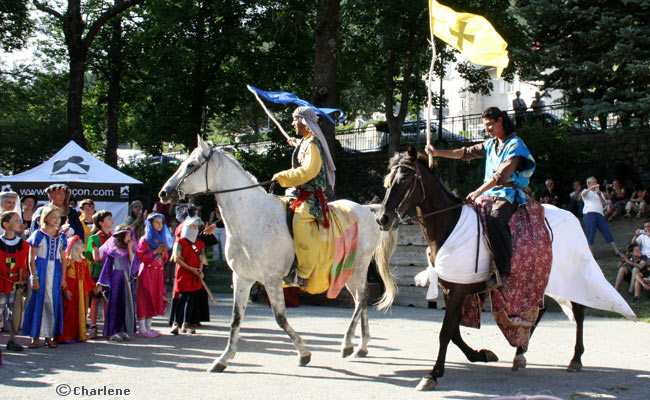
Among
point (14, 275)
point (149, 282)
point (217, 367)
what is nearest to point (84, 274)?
point (149, 282)

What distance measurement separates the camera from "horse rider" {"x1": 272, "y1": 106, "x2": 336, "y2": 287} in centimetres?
753

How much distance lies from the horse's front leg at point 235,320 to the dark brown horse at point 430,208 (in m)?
1.96

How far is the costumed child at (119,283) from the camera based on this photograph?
951 centimetres

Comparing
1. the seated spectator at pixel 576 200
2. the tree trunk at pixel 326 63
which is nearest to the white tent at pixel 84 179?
the tree trunk at pixel 326 63

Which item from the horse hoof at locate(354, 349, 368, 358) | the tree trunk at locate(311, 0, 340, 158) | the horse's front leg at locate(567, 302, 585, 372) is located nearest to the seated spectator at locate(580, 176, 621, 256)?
the tree trunk at locate(311, 0, 340, 158)

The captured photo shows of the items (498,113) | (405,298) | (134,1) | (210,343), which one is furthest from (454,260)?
(134,1)

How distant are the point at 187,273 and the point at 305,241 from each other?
11.2ft

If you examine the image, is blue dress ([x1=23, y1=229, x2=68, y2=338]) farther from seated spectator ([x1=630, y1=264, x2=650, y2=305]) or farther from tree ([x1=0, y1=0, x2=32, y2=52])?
tree ([x1=0, y1=0, x2=32, y2=52])

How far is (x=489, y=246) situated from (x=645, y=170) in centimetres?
1767

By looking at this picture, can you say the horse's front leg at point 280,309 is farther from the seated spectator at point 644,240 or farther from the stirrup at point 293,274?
the seated spectator at point 644,240

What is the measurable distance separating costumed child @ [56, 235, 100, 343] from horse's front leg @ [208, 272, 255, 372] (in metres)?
2.95

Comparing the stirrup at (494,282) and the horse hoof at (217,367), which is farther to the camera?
the horse hoof at (217,367)

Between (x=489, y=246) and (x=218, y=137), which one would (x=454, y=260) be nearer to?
(x=489, y=246)

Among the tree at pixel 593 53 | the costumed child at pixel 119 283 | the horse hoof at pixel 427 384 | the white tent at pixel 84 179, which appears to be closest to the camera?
the horse hoof at pixel 427 384
